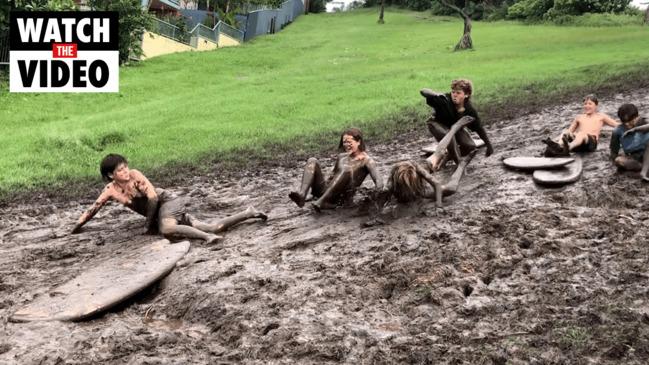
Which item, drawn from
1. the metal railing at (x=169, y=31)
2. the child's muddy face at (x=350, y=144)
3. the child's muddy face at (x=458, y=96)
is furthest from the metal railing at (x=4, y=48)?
the child's muddy face at (x=458, y=96)

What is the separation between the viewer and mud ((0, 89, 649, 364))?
420cm

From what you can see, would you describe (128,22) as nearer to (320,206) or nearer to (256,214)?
(256,214)

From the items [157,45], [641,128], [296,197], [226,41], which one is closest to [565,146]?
[641,128]

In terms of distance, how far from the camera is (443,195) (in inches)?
259

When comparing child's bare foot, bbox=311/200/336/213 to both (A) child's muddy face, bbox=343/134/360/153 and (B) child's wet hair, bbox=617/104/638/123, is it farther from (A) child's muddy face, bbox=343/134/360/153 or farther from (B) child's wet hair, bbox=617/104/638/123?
(B) child's wet hair, bbox=617/104/638/123

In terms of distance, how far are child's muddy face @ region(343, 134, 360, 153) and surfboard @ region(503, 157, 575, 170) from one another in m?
2.02

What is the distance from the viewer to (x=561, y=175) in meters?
6.82

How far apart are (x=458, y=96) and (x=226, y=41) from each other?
1031 inches

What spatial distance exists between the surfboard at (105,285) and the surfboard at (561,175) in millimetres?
3714

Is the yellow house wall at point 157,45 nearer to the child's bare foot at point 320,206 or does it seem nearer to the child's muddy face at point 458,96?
the child's bare foot at point 320,206

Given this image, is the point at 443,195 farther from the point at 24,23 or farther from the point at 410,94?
the point at 24,23

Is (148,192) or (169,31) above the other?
(169,31)

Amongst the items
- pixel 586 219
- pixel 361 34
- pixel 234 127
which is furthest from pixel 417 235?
pixel 361 34

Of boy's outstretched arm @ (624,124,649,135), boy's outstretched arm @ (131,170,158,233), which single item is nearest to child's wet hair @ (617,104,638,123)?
boy's outstretched arm @ (624,124,649,135)
